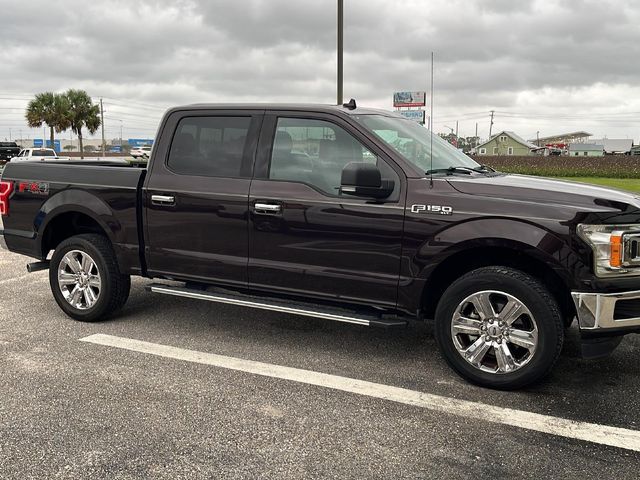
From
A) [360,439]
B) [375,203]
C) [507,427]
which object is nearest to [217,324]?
[375,203]

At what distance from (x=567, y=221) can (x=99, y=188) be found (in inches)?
148

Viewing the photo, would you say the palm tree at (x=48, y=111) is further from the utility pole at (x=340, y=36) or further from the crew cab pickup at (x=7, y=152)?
the utility pole at (x=340, y=36)

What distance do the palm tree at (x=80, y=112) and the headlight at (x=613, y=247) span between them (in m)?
56.5

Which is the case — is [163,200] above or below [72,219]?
above

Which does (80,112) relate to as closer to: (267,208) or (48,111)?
(48,111)

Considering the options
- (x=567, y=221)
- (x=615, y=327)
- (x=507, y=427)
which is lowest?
(x=507, y=427)

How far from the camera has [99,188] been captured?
516cm

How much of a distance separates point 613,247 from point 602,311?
15.2 inches

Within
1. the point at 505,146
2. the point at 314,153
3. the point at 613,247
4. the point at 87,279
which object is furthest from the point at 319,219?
the point at 505,146

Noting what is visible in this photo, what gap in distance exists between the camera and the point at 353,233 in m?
4.18

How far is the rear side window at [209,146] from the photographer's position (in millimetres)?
4719

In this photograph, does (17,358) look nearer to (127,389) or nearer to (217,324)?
(127,389)

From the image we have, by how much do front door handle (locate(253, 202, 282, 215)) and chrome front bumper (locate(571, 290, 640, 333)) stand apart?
2.08m

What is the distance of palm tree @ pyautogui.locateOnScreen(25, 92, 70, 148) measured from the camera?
53.2 meters
